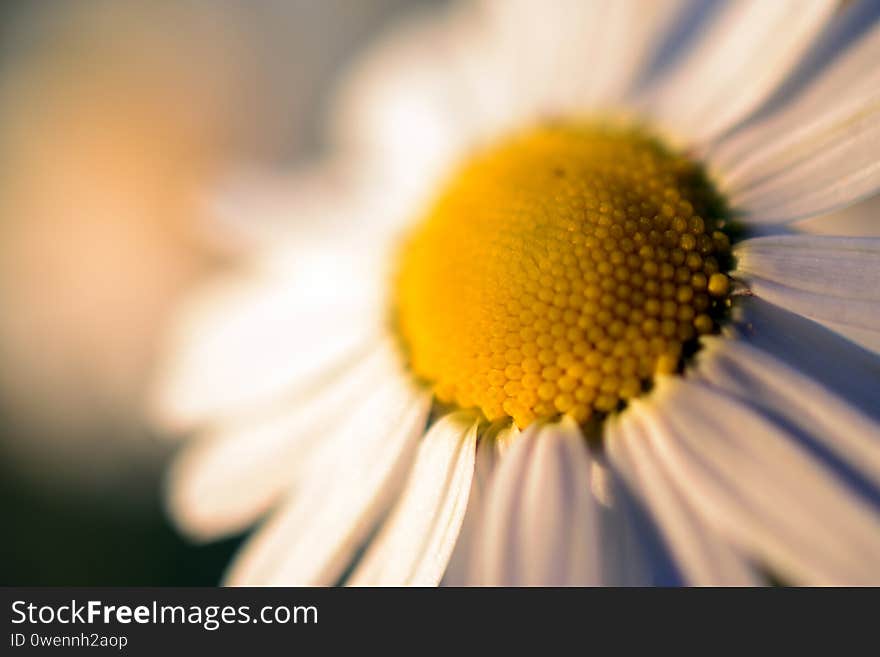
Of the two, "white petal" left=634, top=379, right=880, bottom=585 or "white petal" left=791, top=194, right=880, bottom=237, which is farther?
"white petal" left=791, top=194, right=880, bottom=237

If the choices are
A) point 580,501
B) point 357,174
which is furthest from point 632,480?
point 357,174

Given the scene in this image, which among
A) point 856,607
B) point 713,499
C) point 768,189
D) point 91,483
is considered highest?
point 768,189

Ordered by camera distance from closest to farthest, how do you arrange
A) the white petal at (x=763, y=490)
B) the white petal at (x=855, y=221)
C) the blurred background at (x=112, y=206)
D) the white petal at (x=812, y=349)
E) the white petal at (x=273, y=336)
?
the white petal at (x=763, y=490) < the white petal at (x=812, y=349) < the white petal at (x=855, y=221) < the white petal at (x=273, y=336) < the blurred background at (x=112, y=206)

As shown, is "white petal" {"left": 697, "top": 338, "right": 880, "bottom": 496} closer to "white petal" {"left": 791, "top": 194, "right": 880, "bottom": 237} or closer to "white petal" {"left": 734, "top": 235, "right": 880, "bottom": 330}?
"white petal" {"left": 734, "top": 235, "right": 880, "bottom": 330}

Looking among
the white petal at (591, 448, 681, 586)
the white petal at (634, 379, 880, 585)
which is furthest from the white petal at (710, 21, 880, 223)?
the white petal at (591, 448, 681, 586)

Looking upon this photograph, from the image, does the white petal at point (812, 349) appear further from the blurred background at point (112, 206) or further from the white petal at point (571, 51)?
the blurred background at point (112, 206)

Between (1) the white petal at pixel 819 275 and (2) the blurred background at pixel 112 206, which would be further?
(2) the blurred background at pixel 112 206

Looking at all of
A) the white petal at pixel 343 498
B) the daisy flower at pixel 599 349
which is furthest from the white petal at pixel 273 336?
the white petal at pixel 343 498

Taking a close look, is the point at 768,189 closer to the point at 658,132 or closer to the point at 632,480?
the point at 658,132
